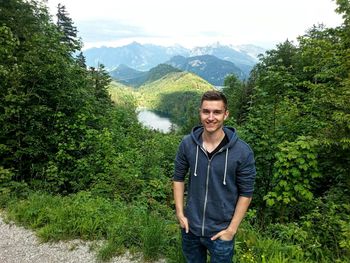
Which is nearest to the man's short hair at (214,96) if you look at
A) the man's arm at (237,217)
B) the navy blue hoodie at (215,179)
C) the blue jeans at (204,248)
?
the navy blue hoodie at (215,179)

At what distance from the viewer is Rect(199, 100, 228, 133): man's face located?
2719 millimetres

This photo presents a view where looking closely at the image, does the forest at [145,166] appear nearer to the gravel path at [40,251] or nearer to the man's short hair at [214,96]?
the gravel path at [40,251]

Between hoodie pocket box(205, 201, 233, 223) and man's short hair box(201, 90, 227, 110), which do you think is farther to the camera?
hoodie pocket box(205, 201, 233, 223)

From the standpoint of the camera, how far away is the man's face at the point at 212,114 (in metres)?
2.72

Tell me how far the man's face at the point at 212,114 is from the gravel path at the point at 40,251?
9.52 ft

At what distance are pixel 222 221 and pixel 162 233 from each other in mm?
2262

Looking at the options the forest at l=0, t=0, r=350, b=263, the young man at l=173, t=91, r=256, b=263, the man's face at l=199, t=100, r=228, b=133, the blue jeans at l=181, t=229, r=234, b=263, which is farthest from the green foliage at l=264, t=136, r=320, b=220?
the man's face at l=199, t=100, r=228, b=133

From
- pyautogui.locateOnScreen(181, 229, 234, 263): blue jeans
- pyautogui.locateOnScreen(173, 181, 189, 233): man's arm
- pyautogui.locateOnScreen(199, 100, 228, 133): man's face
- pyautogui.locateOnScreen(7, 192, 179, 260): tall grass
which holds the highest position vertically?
pyautogui.locateOnScreen(199, 100, 228, 133): man's face

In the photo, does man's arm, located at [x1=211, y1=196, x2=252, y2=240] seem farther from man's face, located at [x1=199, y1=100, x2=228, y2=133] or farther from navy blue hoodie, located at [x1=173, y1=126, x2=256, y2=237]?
man's face, located at [x1=199, y1=100, x2=228, y2=133]

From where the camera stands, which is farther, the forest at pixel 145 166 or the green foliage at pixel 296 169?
the green foliage at pixel 296 169

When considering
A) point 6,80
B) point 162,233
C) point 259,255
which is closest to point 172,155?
point 6,80

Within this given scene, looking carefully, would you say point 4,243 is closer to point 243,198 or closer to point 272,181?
point 243,198

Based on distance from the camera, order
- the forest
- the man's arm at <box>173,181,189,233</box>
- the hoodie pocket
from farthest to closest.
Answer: the forest → the man's arm at <box>173,181,189,233</box> → the hoodie pocket

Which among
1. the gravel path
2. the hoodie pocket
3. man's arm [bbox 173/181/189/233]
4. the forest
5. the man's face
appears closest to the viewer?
the man's face
